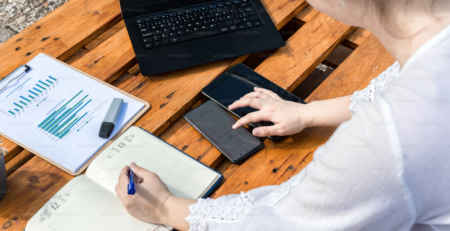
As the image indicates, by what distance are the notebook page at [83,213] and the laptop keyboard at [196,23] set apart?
0.46m

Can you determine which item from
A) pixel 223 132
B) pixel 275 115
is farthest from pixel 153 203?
pixel 275 115

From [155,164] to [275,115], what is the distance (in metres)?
0.31

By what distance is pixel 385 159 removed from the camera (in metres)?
0.51

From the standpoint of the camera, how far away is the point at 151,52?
3.43 ft

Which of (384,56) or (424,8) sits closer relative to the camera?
(424,8)

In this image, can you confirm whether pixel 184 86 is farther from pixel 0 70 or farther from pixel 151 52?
pixel 0 70

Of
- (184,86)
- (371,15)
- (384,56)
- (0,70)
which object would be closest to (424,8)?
(371,15)

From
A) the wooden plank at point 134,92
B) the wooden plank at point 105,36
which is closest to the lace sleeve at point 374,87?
the wooden plank at point 134,92

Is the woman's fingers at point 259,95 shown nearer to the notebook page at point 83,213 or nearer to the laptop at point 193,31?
the laptop at point 193,31

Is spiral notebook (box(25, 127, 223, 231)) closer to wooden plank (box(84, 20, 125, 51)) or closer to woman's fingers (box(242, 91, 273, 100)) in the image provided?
woman's fingers (box(242, 91, 273, 100))

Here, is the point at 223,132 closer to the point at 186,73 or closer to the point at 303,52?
the point at 186,73

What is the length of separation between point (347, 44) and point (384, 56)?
13cm

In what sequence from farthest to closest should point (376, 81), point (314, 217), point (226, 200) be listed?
point (376, 81) → point (226, 200) → point (314, 217)

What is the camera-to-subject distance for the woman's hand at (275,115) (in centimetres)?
88
